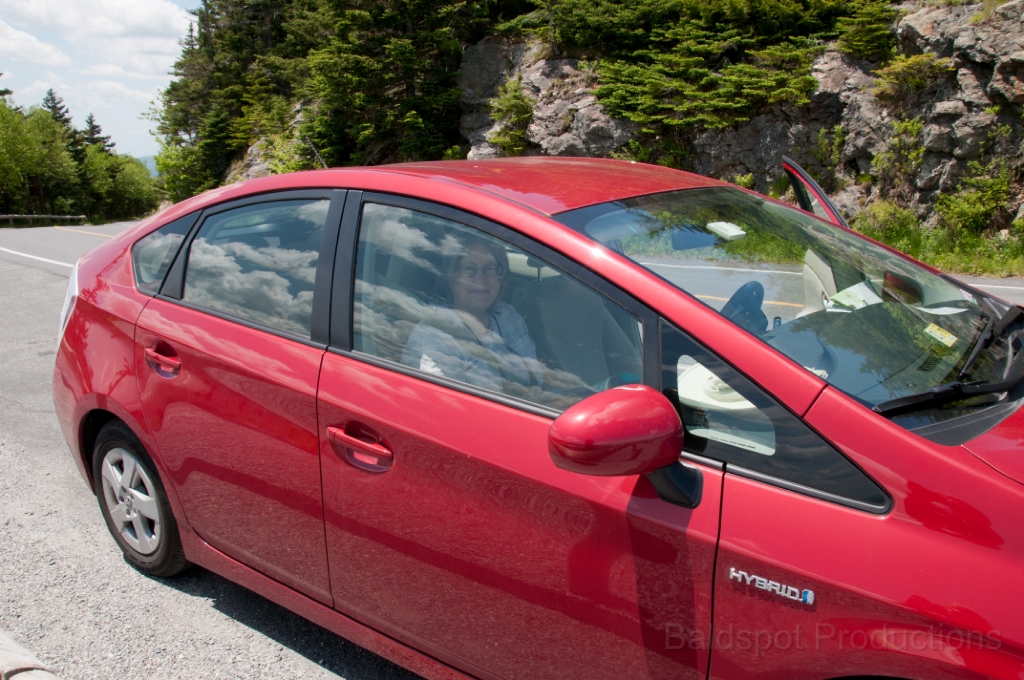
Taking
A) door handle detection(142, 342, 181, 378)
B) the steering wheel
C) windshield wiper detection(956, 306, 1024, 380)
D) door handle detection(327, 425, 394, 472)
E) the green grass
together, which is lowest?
the green grass

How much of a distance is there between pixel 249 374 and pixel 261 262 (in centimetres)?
44

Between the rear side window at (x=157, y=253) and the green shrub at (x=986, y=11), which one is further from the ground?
the green shrub at (x=986, y=11)

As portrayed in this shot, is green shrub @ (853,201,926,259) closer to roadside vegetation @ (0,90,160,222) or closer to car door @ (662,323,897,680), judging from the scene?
car door @ (662,323,897,680)

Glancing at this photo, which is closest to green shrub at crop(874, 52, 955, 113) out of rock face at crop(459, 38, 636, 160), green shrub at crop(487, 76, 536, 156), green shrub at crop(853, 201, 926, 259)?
green shrub at crop(853, 201, 926, 259)

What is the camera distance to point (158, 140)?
5394cm

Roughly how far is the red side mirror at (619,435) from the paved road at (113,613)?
150 centimetres

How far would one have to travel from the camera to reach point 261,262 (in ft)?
8.88

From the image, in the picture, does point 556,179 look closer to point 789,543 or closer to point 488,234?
point 488,234

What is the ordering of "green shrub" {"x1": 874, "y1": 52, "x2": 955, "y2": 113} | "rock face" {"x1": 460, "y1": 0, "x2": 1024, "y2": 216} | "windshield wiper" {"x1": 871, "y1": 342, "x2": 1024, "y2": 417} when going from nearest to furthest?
"windshield wiper" {"x1": 871, "y1": 342, "x2": 1024, "y2": 417}, "rock face" {"x1": 460, "y1": 0, "x2": 1024, "y2": 216}, "green shrub" {"x1": 874, "y1": 52, "x2": 955, "y2": 113}

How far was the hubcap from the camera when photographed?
3098 millimetres

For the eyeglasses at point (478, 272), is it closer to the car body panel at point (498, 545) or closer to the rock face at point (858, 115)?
the car body panel at point (498, 545)

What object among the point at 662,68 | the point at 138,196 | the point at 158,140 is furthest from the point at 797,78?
the point at 138,196

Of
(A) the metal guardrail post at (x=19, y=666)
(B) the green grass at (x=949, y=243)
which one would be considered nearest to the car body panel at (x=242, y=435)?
(A) the metal guardrail post at (x=19, y=666)

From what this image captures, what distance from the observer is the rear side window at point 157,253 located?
9.99 feet
